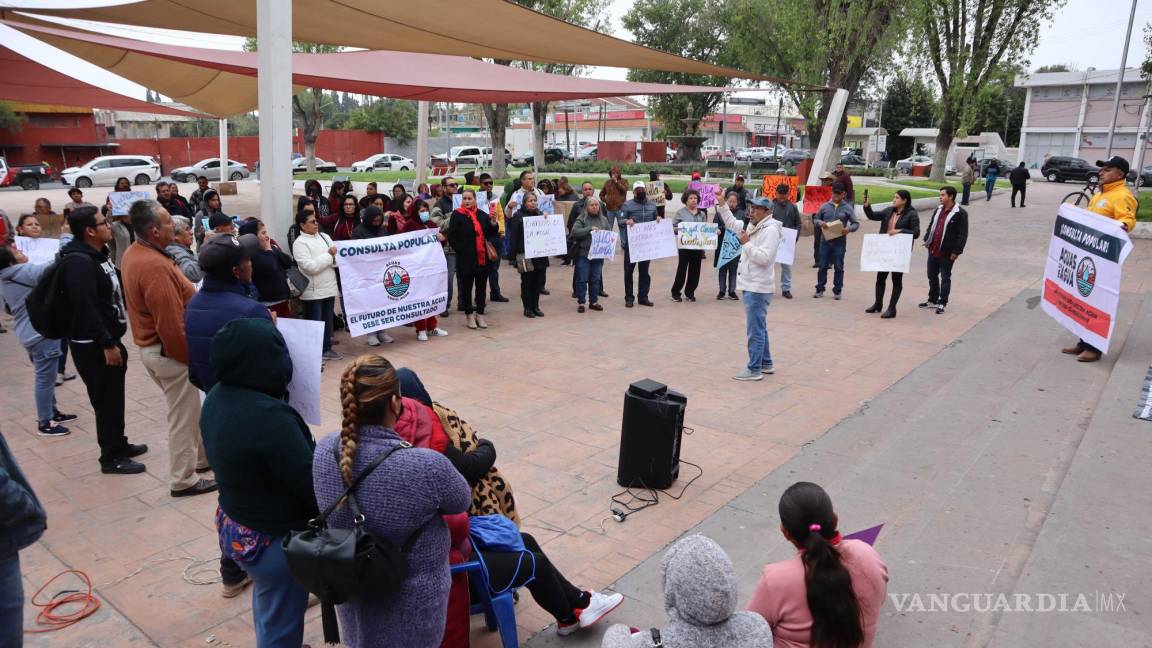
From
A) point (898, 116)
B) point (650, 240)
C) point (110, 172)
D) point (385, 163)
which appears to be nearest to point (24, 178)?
point (110, 172)

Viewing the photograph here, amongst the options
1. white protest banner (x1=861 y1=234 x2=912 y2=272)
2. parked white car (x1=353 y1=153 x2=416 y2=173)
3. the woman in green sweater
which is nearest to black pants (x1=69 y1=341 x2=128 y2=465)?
the woman in green sweater

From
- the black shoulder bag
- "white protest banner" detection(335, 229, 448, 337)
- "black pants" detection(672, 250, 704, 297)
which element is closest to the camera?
the black shoulder bag

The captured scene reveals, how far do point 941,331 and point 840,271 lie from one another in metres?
2.29

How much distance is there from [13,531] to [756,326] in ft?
21.1

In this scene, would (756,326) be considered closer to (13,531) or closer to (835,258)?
(835,258)

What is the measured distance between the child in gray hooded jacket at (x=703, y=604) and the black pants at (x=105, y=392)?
4.64m

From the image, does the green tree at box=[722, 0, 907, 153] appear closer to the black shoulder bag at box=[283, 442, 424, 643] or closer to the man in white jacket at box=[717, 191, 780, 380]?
the man in white jacket at box=[717, 191, 780, 380]

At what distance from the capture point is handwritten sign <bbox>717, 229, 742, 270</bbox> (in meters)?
11.4

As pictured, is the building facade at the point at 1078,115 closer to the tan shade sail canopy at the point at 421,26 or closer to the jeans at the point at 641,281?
the jeans at the point at 641,281

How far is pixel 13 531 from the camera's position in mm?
2555

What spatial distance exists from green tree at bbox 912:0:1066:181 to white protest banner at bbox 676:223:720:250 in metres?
23.5

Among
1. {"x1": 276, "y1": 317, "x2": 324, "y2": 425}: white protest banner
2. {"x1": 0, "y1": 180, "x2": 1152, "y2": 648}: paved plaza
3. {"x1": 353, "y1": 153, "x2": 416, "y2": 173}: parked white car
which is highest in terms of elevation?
{"x1": 353, "y1": 153, "x2": 416, "y2": 173}: parked white car

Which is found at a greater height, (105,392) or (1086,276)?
(1086,276)

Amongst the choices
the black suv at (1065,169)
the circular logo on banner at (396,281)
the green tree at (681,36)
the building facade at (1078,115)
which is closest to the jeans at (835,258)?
the circular logo on banner at (396,281)
